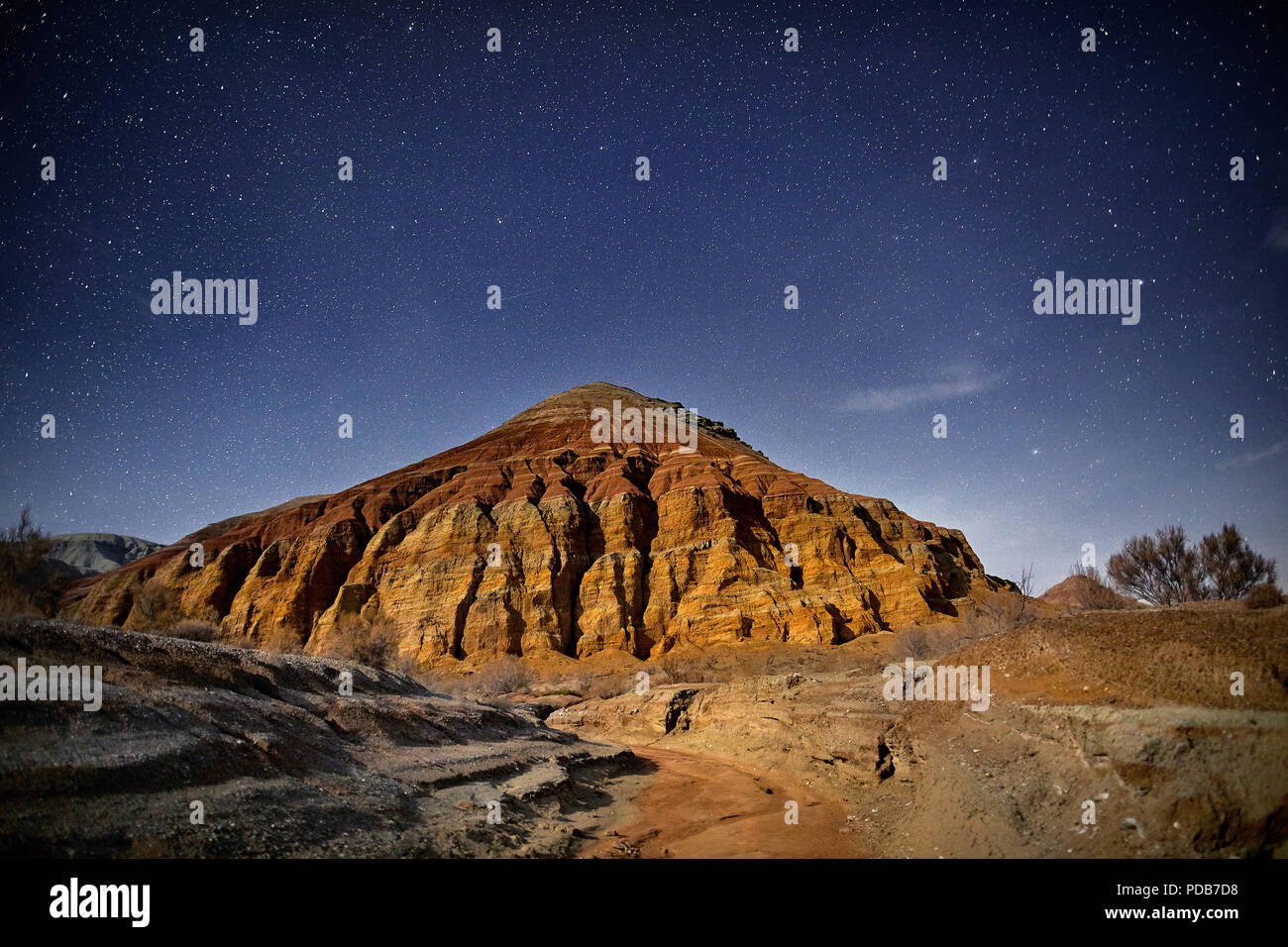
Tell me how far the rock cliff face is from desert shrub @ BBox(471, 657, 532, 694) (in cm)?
535

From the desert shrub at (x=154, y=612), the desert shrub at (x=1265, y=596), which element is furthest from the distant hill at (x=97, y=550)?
the desert shrub at (x=1265, y=596)

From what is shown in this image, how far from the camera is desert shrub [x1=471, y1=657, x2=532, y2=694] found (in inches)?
1323

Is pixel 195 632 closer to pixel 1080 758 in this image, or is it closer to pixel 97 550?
pixel 1080 758

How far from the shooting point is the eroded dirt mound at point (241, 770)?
5.02 meters

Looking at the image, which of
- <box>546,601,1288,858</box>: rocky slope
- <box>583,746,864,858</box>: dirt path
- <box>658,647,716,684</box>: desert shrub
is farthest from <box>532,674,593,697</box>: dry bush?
<box>546,601,1288,858</box>: rocky slope

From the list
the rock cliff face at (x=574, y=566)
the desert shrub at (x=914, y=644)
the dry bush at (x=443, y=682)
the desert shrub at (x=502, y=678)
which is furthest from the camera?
the rock cliff face at (x=574, y=566)

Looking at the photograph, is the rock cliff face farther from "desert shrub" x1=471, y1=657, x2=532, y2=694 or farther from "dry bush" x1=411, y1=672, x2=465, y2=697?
"desert shrub" x1=471, y1=657, x2=532, y2=694

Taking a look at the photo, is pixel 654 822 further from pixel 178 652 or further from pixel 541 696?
pixel 541 696

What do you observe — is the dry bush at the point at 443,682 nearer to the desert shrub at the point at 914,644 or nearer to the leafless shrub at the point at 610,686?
the leafless shrub at the point at 610,686

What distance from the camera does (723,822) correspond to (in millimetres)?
9484

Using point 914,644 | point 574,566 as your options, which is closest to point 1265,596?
point 914,644

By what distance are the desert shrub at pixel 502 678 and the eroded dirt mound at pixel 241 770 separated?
22.9 m

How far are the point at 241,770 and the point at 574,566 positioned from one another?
1691 inches
